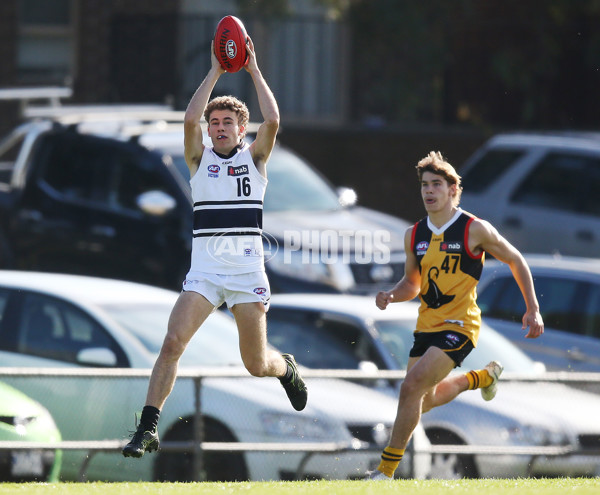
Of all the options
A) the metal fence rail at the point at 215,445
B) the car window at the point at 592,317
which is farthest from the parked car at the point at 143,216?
the metal fence rail at the point at 215,445

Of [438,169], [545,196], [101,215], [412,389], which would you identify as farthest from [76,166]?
[412,389]

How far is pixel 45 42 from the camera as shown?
20047mm

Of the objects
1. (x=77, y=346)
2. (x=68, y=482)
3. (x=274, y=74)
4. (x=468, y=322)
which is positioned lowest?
(x=68, y=482)

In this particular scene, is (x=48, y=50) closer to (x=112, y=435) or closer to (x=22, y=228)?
(x=22, y=228)

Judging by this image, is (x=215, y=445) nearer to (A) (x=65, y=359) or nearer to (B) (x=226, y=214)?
(A) (x=65, y=359)

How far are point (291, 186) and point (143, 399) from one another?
14.4 feet

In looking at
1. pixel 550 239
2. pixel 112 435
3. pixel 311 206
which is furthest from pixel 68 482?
pixel 550 239

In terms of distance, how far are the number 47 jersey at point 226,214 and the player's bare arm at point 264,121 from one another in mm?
72

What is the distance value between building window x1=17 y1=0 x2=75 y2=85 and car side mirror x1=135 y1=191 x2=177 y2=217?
860cm

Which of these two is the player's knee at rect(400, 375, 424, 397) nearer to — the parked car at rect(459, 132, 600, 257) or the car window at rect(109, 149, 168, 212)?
the car window at rect(109, 149, 168, 212)

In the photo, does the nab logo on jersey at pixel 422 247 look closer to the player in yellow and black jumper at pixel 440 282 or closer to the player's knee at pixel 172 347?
the player in yellow and black jumper at pixel 440 282

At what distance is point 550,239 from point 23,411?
20.9 feet

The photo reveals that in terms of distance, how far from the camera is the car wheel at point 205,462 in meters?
8.63

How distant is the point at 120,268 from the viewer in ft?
39.7
